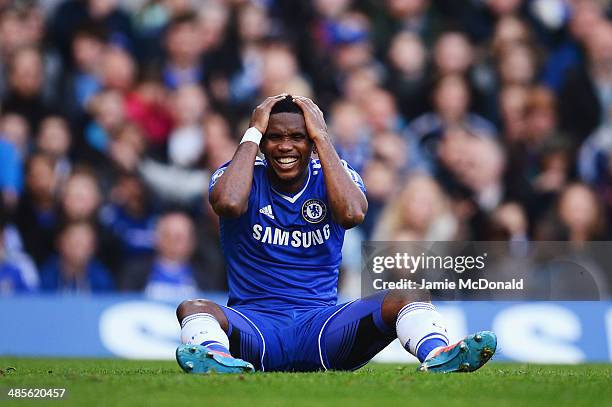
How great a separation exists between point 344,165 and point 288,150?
0.42m

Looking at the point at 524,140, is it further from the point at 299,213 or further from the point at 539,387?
the point at 539,387

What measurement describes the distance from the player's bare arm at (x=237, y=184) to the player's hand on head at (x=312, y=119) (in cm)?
27

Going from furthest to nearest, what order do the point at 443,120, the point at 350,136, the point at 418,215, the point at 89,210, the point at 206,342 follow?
the point at 443,120 < the point at 350,136 < the point at 89,210 < the point at 418,215 < the point at 206,342

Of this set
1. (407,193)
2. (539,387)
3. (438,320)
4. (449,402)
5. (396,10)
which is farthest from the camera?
(396,10)

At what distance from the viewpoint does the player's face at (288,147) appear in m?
7.59

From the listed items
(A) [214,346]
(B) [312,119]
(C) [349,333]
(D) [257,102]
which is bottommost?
(A) [214,346]

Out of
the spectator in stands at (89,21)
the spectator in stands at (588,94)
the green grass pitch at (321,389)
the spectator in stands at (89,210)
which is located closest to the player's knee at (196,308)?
the green grass pitch at (321,389)

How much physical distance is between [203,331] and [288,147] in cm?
150

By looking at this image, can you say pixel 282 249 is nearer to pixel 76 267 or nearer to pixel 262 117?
pixel 262 117

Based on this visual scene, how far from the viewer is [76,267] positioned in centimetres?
1395

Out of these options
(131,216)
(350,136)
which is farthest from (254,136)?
(131,216)

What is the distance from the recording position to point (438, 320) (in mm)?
6926

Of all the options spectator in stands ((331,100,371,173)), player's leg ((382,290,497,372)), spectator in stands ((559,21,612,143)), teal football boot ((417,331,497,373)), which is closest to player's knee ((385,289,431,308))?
player's leg ((382,290,497,372))

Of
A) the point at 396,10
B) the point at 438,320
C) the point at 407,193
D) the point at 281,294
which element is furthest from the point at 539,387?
the point at 396,10
